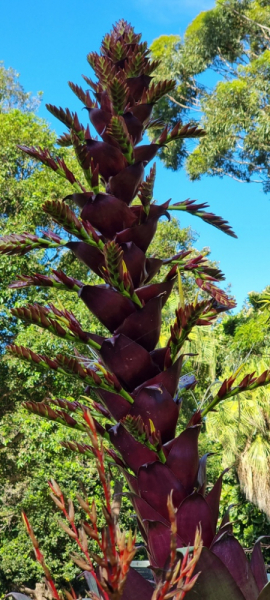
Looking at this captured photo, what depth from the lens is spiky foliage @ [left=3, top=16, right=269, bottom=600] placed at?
83cm

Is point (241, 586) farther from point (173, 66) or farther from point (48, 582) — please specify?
point (173, 66)

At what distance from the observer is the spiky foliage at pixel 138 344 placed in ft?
2.72

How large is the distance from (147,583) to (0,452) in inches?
431

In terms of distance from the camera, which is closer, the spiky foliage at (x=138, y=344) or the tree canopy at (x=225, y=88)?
the spiky foliage at (x=138, y=344)

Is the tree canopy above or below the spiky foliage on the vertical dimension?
above

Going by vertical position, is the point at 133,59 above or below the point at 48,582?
above

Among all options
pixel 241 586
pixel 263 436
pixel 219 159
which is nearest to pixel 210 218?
pixel 241 586

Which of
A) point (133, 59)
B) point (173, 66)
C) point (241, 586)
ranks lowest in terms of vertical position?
point (241, 586)

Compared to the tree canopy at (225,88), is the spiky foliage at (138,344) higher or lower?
lower

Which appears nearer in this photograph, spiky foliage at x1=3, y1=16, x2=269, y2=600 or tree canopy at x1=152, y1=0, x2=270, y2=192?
spiky foliage at x1=3, y1=16, x2=269, y2=600

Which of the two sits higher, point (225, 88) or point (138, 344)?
point (225, 88)

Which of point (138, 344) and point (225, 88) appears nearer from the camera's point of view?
point (138, 344)

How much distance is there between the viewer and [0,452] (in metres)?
11.0

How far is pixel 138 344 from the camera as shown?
977mm
